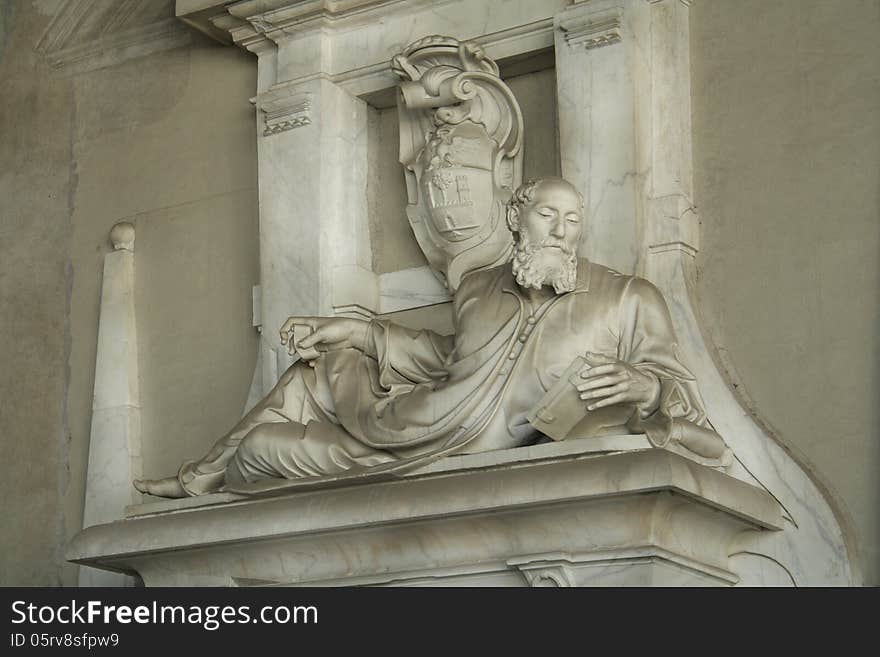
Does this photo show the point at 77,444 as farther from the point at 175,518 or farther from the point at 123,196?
the point at 175,518

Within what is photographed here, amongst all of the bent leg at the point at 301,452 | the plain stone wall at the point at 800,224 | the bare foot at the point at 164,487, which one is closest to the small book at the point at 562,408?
the bent leg at the point at 301,452

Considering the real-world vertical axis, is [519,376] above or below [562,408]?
above

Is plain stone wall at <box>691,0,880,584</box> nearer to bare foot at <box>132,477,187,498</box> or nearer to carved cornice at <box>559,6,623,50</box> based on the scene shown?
carved cornice at <box>559,6,623,50</box>

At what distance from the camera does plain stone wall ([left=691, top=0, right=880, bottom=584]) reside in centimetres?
603

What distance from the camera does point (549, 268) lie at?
5.96 m

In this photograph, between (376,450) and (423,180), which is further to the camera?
(423,180)

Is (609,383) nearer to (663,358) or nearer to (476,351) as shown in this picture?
(663,358)

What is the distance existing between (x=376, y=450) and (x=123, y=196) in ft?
7.41

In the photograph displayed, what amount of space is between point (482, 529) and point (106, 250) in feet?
9.04

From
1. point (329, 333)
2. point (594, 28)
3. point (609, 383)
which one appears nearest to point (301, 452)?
point (329, 333)

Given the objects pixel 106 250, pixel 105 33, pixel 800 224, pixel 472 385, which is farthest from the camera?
pixel 105 33

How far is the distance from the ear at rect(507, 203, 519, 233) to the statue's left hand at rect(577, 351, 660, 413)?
580mm
